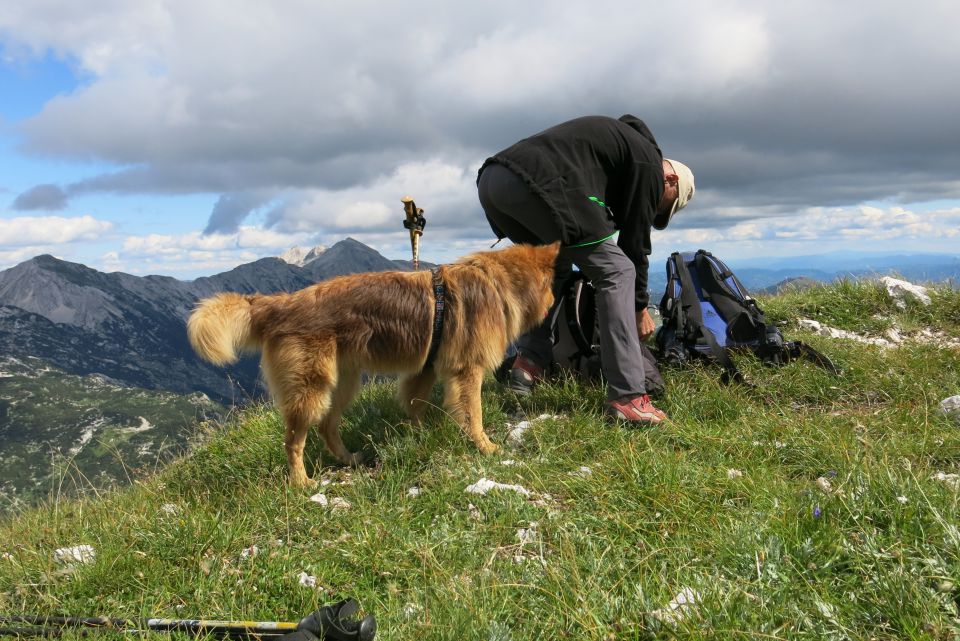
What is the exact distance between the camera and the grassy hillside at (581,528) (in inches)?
88.5

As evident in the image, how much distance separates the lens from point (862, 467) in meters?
3.04

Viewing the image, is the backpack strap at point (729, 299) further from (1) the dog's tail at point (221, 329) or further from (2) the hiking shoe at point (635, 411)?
(1) the dog's tail at point (221, 329)

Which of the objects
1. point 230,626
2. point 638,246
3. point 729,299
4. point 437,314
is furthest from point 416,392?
point 729,299

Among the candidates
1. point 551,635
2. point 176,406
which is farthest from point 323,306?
point 176,406

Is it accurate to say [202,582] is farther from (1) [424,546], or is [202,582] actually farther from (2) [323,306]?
(2) [323,306]

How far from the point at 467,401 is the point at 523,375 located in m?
1.34

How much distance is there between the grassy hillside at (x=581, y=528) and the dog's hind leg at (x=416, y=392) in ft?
0.61

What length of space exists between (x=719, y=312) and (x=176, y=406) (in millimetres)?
158465

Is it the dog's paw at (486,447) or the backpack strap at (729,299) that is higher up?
the backpack strap at (729,299)

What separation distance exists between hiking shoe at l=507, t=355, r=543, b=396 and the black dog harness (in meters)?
1.37

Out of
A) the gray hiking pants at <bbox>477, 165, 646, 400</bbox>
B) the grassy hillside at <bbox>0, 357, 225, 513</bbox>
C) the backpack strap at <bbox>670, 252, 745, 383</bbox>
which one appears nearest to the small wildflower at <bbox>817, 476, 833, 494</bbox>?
the gray hiking pants at <bbox>477, 165, 646, 400</bbox>

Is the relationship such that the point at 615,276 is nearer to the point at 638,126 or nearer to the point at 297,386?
the point at 638,126

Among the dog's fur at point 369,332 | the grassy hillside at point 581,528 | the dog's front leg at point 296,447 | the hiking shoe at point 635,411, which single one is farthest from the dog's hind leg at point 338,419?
the hiking shoe at point 635,411

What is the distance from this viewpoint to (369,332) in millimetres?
4688
